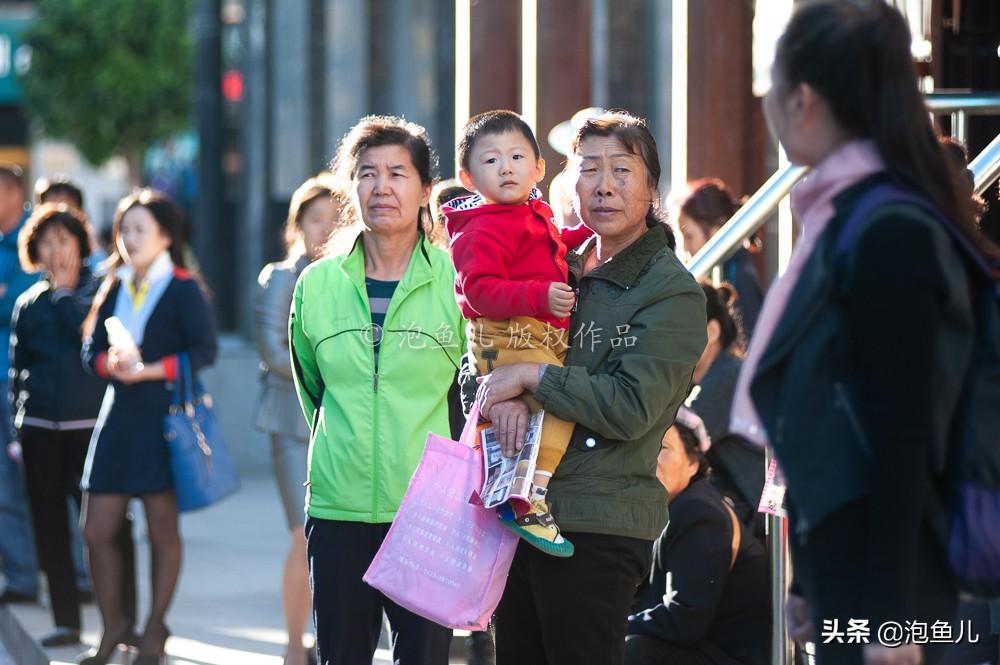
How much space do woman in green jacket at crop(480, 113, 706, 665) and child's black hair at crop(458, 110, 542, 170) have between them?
190mm

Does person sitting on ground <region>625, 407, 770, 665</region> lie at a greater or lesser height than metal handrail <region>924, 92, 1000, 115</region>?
lesser

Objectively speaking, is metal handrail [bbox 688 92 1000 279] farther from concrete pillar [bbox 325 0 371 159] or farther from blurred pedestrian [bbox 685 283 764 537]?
concrete pillar [bbox 325 0 371 159]

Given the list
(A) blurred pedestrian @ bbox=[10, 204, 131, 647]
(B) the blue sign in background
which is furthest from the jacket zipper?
(B) the blue sign in background

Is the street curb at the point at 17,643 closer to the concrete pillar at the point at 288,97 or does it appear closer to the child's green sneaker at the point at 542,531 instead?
the child's green sneaker at the point at 542,531

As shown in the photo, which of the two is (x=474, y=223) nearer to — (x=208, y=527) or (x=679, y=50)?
(x=679, y=50)

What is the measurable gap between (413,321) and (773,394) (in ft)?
6.21

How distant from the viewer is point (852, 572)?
242cm

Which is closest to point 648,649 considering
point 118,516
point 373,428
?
point 373,428

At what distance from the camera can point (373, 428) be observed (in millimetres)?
Answer: 4227

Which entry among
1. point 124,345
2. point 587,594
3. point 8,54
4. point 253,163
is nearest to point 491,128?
point 587,594

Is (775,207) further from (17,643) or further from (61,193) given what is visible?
(61,193)

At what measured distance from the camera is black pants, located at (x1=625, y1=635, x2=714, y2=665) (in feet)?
14.9

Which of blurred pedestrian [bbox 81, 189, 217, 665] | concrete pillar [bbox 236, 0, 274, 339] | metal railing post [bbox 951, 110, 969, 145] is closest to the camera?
metal railing post [bbox 951, 110, 969, 145]

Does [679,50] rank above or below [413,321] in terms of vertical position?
above
